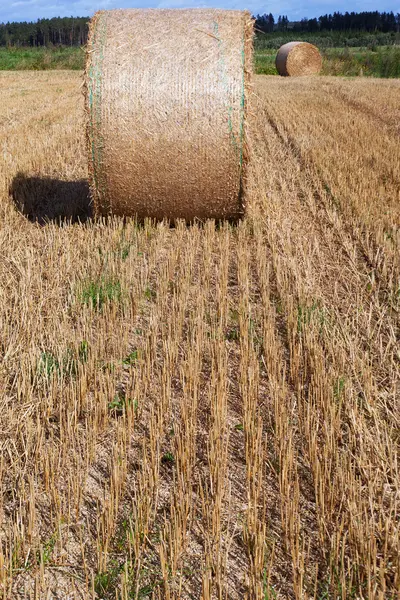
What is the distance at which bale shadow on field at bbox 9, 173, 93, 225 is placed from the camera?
6.63m

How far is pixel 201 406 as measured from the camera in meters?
3.36

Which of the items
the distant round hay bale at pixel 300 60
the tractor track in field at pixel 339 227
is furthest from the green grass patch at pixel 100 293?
the distant round hay bale at pixel 300 60

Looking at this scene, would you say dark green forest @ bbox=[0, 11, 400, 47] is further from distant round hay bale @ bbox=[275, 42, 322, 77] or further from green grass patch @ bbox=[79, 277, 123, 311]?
green grass patch @ bbox=[79, 277, 123, 311]

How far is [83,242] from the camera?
568 cm

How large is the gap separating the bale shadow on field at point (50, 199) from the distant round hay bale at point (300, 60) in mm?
21023

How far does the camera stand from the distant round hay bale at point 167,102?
18.5ft

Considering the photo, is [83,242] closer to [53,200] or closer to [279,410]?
[53,200]

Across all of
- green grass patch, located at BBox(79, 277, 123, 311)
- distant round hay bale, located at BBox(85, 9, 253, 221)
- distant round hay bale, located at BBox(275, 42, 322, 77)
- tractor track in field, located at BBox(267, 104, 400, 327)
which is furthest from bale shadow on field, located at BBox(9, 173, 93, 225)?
distant round hay bale, located at BBox(275, 42, 322, 77)

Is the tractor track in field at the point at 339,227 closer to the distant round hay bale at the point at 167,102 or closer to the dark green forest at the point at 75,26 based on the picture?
the distant round hay bale at the point at 167,102

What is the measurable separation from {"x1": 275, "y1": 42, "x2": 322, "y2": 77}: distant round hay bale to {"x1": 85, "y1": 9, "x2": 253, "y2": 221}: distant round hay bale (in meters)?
22.5

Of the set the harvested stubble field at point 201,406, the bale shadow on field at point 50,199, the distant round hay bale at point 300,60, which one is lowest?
the harvested stubble field at point 201,406

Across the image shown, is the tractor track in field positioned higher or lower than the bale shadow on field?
lower

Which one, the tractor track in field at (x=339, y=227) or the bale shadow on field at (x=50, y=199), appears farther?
the bale shadow on field at (x=50, y=199)

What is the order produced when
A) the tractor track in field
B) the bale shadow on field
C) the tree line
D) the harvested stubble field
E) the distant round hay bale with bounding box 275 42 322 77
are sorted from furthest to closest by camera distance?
1. the tree line
2. the distant round hay bale with bounding box 275 42 322 77
3. the bale shadow on field
4. the tractor track in field
5. the harvested stubble field
